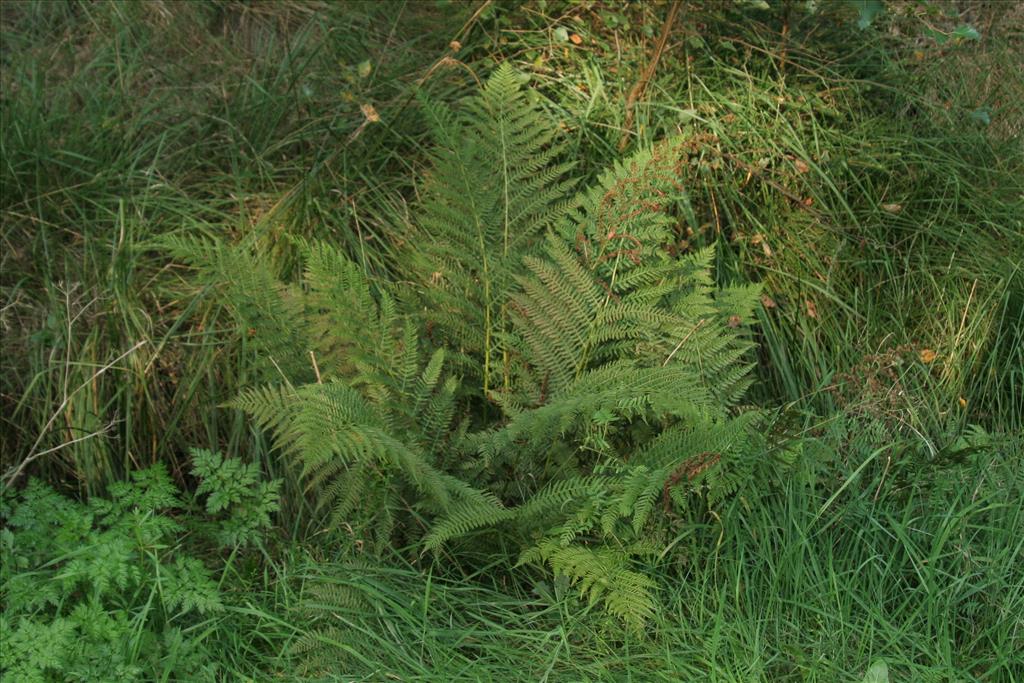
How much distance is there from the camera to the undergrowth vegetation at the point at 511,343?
8.30 feet

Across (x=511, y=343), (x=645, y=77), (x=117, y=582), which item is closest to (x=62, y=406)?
(x=117, y=582)

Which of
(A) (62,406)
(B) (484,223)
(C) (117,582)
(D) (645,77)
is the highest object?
(D) (645,77)

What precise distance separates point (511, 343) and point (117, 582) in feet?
3.86

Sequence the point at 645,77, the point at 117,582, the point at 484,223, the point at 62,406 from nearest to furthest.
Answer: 1. the point at 117,582
2. the point at 62,406
3. the point at 484,223
4. the point at 645,77

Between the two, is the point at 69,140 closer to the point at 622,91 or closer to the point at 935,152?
the point at 622,91

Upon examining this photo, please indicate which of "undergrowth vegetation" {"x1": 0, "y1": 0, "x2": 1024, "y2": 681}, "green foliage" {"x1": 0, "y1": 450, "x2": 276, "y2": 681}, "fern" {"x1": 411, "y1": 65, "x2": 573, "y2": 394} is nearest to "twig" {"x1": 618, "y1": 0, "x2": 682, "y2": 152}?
"undergrowth vegetation" {"x1": 0, "y1": 0, "x2": 1024, "y2": 681}

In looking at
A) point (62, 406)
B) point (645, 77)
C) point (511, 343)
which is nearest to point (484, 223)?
point (511, 343)

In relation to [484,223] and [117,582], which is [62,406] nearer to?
[117,582]

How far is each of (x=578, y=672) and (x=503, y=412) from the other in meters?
0.74

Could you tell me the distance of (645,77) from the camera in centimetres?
351

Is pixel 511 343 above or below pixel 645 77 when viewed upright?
below

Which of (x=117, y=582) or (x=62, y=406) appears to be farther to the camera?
(x=62, y=406)

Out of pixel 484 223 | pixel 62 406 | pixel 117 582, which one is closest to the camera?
pixel 117 582

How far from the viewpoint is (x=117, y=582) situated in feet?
8.47
